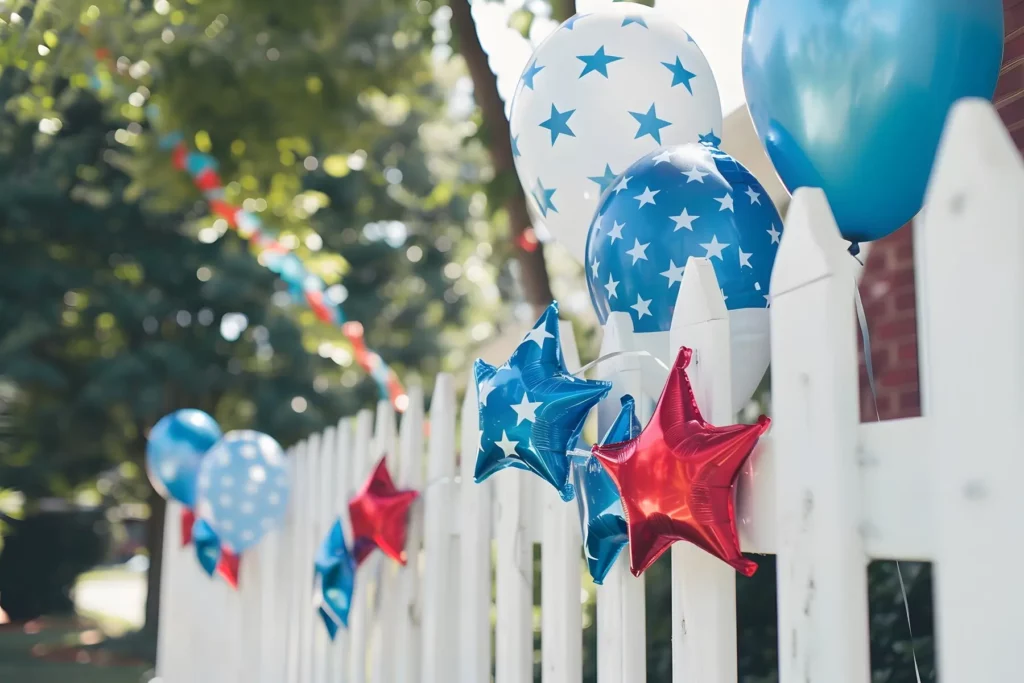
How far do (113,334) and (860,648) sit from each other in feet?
36.8

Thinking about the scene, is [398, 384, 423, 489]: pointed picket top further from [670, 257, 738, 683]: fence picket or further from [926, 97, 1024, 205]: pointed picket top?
[926, 97, 1024, 205]: pointed picket top

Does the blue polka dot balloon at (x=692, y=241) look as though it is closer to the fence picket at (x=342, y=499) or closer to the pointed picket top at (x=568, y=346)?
the pointed picket top at (x=568, y=346)

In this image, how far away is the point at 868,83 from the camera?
1.50m

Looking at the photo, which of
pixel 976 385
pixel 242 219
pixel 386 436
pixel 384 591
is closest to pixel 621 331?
pixel 976 385

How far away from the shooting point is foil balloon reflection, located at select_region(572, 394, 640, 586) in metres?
1.66

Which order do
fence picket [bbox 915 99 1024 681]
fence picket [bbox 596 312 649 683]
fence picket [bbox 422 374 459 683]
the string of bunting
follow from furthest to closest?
1. the string of bunting
2. fence picket [bbox 422 374 459 683]
3. fence picket [bbox 596 312 649 683]
4. fence picket [bbox 915 99 1024 681]

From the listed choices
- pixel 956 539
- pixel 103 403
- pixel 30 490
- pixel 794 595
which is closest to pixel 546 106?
pixel 794 595

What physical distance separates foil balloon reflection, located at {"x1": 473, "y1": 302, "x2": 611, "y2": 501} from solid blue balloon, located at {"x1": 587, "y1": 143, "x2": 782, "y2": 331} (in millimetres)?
139

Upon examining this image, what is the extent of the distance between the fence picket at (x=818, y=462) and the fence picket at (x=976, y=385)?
14cm

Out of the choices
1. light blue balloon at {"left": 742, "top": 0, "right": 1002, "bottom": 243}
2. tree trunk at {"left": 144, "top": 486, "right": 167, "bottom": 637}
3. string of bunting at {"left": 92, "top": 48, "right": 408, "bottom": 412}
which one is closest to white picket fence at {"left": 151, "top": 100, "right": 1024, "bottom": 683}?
light blue balloon at {"left": 742, "top": 0, "right": 1002, "bottom": 243}

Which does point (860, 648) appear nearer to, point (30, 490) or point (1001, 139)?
point (1001, 139)

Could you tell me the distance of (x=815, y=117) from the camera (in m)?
1.55

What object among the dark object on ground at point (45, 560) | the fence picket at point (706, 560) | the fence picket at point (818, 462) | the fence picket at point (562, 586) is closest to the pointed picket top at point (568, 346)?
the fence picket at point (562, 586)

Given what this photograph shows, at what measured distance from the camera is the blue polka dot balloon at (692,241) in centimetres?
168
